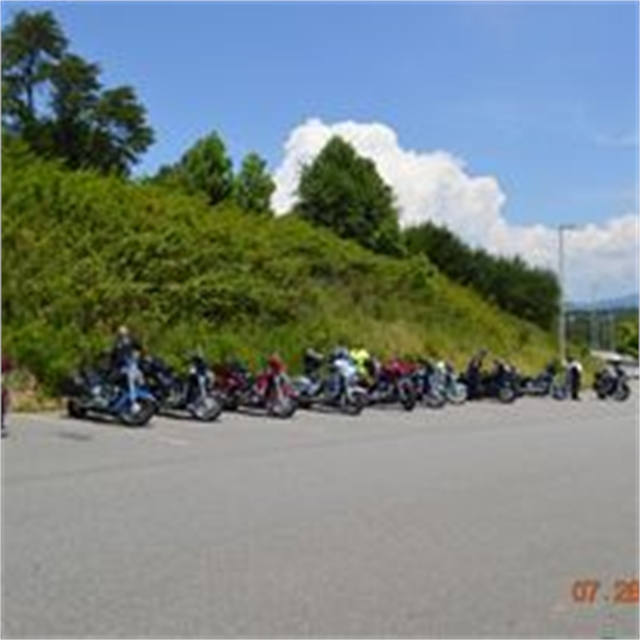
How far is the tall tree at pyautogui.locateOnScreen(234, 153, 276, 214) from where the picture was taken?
190ft

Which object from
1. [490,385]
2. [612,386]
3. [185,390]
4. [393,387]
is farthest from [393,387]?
[612,386]

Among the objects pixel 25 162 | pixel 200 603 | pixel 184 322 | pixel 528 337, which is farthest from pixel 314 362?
pixel 528 337

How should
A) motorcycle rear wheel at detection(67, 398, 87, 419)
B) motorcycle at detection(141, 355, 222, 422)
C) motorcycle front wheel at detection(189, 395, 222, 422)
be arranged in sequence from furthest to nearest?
1. motorcycle at detection(141, 355, 222, 422)
2. motorcycle front wheel at detection(189, 395, 222, 422)
3. motorcycle rear wheel at detection(67, 398, 87, 419)

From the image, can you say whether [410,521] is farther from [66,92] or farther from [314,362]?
[66,92]

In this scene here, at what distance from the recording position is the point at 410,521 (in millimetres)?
13328

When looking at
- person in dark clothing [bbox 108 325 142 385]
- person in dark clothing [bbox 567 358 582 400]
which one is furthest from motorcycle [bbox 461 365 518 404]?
person in dark clothing [bbox 108 325 142 385]

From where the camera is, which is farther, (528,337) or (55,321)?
(528,337)

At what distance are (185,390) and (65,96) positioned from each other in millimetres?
31479

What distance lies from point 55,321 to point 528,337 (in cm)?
3760

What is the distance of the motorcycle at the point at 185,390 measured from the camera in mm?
26859

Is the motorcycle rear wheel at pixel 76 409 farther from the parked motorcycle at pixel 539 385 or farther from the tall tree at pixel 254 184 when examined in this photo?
the tall tree at pixel 254 184

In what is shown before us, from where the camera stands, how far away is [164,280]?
36562 mm

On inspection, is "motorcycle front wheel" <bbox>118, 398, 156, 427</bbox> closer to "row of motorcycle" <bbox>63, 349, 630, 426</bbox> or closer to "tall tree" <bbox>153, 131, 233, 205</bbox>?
"row of motorcycle" <bbox>63, 349, 630, 426</bbox>

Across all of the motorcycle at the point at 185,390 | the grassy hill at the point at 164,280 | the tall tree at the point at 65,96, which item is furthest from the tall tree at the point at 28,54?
the motorcycle at the point at 185,390
